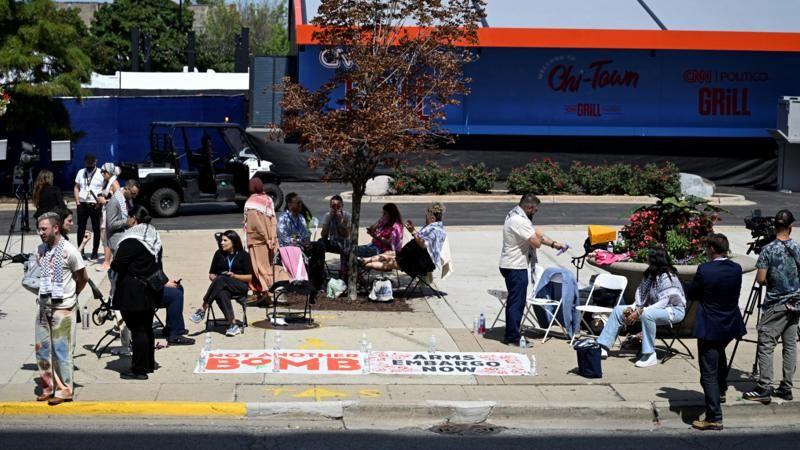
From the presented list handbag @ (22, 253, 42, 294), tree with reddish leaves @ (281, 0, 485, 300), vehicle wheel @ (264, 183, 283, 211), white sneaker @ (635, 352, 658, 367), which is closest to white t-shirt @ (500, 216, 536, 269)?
white sneaker @ (635, 352, 658, 367)

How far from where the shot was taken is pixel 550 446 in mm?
8836

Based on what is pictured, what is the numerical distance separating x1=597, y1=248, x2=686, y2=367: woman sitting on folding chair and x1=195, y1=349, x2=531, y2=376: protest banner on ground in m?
1.03

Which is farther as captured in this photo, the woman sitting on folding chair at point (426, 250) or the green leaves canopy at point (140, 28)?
the green leaves canopy at point (140, 28)

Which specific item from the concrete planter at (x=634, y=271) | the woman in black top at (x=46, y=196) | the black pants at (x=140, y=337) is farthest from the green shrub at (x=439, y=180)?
the black pants at (x=140, y=337)

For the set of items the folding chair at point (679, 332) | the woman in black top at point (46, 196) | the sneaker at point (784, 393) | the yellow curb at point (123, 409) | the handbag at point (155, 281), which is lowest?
the yellow curb at point (123, 409)

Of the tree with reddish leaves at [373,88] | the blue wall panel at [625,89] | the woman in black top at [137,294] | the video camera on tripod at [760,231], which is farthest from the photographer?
the blue wall panel at [625,89]

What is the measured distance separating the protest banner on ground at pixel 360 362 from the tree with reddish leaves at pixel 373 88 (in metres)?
→ 3.14

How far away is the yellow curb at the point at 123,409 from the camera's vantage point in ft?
30.4

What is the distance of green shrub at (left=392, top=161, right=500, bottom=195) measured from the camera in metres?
28.5

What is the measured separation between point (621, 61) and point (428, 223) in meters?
22.1

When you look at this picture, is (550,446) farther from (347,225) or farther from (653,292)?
(347,225)

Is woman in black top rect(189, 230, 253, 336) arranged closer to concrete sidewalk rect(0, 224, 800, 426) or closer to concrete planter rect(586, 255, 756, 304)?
concrete sidewalk rect(0, 224, 800, 426)

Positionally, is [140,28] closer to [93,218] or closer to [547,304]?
[93,218]

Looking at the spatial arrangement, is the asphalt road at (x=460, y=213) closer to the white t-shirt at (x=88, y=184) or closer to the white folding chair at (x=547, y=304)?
the white t-shirt at (x=88, y=184)
